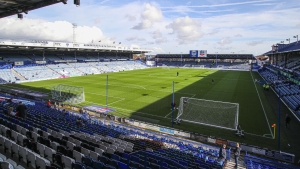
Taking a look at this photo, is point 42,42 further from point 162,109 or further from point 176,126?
point 176,126

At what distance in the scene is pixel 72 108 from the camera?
24250 mm

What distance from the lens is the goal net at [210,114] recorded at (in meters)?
19.8

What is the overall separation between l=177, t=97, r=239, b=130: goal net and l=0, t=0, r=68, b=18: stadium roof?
15184mm

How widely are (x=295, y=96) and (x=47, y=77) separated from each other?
5418cm

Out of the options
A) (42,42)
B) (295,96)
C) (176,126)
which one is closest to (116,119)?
(176,126)

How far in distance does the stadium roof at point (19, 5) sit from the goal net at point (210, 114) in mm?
15184

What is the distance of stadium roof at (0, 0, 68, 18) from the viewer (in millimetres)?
12641

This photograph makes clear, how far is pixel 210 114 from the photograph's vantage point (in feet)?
71.6

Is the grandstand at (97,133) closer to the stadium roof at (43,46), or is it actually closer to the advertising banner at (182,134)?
the advertising banner at (182,134)

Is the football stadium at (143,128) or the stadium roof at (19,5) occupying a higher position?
the stadium roof at (19,5)

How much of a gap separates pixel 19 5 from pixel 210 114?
1882 cm

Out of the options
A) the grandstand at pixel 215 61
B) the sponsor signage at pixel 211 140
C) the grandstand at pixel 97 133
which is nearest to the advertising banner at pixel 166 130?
the grandstand at pixel 97 133

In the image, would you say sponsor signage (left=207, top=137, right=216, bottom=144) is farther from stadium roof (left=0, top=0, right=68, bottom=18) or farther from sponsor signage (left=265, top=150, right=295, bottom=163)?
stadium roof (left=0, top=0, right=68, bottom=18)

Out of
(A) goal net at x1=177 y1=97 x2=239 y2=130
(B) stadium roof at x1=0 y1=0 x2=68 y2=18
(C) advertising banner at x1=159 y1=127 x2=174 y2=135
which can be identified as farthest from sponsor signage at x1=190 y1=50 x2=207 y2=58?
(B) stadium roof at x1=0 y1=0 x2=68 y2=18
